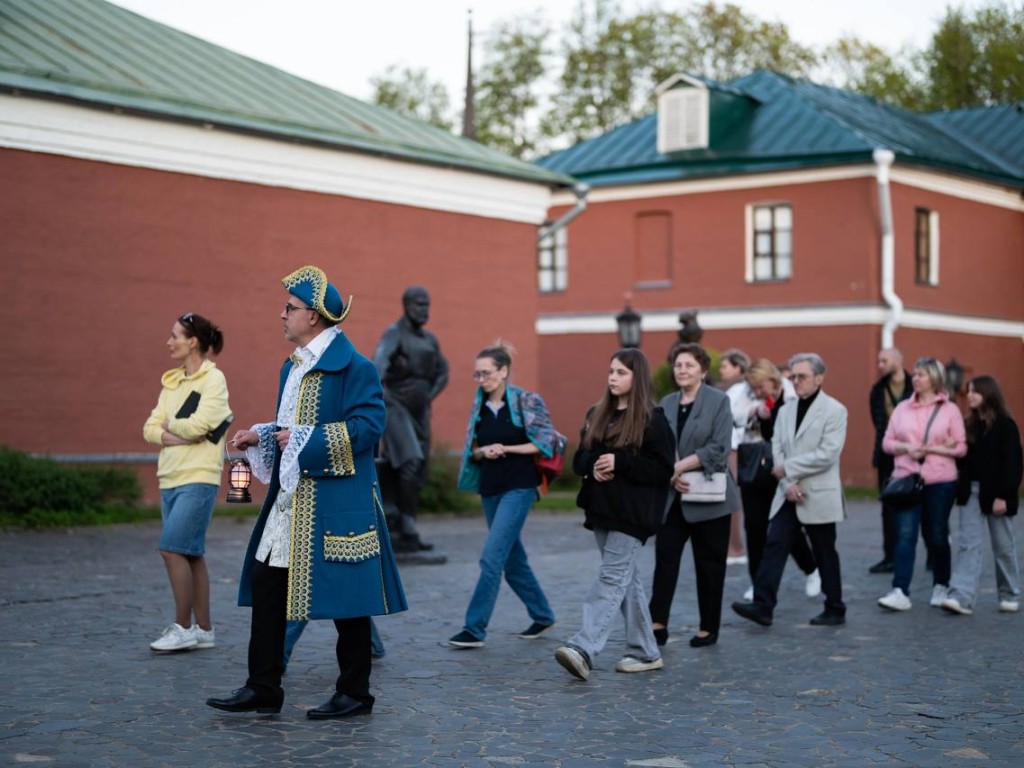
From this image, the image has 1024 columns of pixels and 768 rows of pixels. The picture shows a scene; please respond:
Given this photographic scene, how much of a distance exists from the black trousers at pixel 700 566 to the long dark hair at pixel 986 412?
107 inches

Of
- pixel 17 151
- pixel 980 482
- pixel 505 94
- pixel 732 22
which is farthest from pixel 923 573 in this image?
pixel 505 94

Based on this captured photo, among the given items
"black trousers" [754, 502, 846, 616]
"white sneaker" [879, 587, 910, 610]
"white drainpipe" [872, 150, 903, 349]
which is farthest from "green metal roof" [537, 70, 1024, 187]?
"black trousers" [754, 502, 846, 616]

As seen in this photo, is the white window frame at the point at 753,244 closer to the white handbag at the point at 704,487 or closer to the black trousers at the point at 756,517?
the black trousers at the point at 756,517


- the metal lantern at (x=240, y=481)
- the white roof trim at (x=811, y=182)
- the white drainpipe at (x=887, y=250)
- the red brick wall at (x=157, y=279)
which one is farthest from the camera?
the white roof trim at (x=811, y=182)

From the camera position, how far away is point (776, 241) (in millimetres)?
30375

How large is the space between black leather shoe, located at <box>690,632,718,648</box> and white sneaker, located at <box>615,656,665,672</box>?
2.84 feet

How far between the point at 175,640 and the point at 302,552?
2211 mm

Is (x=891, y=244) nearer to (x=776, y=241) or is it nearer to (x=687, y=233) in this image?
(x=776, y=241)

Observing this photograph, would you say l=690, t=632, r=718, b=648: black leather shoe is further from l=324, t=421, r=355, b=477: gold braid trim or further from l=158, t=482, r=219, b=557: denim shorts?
l=324, t=421, r=355, b=477: gold braid trim

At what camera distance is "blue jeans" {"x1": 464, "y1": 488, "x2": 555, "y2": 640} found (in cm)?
891

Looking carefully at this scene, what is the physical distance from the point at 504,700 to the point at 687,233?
80.9ft

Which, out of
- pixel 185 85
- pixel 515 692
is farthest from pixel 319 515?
pixel 185 85

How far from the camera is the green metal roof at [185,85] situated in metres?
17.4

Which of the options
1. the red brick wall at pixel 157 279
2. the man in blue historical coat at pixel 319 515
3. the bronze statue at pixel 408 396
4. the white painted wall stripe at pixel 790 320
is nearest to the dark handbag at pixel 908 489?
the bronze statue at pixel 408 396
